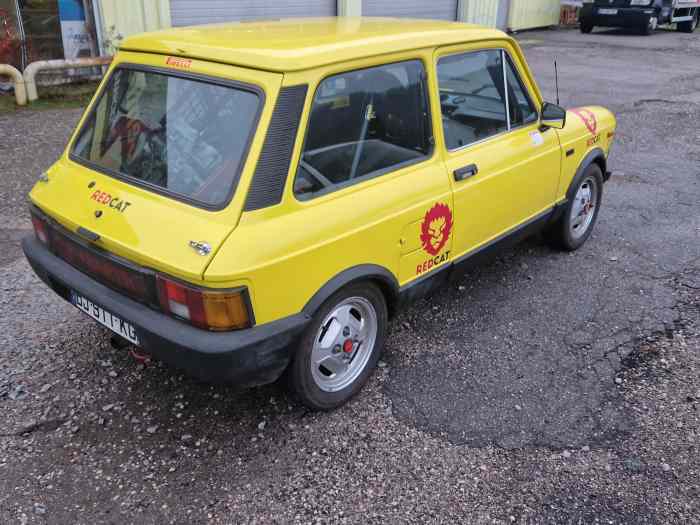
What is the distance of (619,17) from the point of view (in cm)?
1788

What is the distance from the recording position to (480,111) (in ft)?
12.7

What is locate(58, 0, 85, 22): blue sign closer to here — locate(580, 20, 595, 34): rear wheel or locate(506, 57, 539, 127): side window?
locate(506, 57, 539, 127): side window

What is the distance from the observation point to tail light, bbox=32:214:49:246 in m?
3.25

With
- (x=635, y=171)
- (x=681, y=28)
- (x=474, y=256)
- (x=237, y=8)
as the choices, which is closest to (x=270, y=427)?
(x=474, y=256)

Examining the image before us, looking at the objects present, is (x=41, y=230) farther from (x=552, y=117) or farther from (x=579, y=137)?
(x=579, y=137)

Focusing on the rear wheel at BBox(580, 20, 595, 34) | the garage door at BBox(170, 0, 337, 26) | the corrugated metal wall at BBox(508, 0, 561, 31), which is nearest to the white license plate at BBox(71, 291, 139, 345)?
the garage door at BBox(170, 0, 337, 26)

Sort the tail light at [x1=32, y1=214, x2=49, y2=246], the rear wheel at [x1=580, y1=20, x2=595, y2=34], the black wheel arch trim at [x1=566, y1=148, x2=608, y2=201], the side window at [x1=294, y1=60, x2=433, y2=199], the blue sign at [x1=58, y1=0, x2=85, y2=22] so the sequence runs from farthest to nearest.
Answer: the rear wheel at [x1=580, y1=20, x2=595, y2=34]
the blue sign at [x1=58, y1=0, x2=85, y2=22]
the black wheel arch trim at [x1=566, y1=148, x2=608, y2=201]
the tail light at [x1=32, y1=214, x2=49, y2=246]
the side window at [x1=294, y1=60, x2=433, y2=199]

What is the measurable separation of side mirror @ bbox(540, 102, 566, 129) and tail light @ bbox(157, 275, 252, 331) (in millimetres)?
2644

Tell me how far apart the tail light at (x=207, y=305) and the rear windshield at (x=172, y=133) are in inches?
15.2

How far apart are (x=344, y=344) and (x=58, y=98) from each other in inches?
307

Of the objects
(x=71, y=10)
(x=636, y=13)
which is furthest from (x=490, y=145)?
(x=636, y=13)

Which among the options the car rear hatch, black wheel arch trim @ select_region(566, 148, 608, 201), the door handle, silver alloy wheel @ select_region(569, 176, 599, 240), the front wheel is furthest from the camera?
the front wheel

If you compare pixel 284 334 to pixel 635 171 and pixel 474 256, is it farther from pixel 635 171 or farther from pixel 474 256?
pixel 635 171

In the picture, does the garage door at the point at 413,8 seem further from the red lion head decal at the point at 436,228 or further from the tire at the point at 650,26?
the red lion head decal at the point at 436,228
